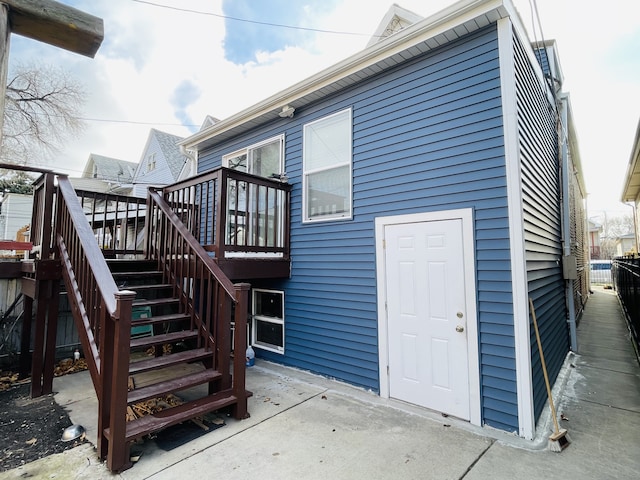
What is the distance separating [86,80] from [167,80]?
179 inches

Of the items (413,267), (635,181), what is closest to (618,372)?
(413,267)

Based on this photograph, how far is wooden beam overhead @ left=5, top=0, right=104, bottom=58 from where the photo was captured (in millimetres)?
1897

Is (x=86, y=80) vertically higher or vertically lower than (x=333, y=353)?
higher

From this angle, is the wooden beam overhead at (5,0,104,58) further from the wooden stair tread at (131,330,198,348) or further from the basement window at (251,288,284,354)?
the basement window at (251,288,284,354)

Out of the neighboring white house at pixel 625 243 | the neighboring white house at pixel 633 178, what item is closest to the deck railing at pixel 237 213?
the neighboring white house at pixel 633 178

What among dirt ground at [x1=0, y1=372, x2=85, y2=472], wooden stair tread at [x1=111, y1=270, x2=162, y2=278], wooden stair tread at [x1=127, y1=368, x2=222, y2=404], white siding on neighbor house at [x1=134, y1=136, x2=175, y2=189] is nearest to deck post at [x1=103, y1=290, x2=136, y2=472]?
wooden stair tread at [x1=127, y1=368, x2=222, y2=404]

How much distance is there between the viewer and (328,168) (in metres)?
4.48

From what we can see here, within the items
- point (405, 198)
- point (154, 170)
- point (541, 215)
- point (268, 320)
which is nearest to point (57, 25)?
point (405, 198)

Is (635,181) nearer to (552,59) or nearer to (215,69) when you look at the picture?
(552,59)

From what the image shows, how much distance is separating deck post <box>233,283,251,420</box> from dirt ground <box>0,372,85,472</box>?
1.28m

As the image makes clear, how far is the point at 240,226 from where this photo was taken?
547 centimetres

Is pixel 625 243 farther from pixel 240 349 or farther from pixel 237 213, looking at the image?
pixel 240 349

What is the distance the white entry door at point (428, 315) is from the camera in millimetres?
3176

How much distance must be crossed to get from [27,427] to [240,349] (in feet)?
6.67
